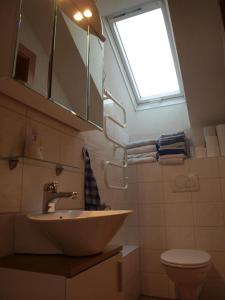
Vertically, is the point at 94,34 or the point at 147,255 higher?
the point at 94,34

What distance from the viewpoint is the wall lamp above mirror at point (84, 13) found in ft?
4.90

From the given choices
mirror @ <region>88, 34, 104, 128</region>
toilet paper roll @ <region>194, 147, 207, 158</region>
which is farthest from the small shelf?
toilet paper roll @ <region>194, 147, 207, 158</region>

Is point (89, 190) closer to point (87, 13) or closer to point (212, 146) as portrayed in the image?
point (87, 13)

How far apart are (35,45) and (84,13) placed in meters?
0.56

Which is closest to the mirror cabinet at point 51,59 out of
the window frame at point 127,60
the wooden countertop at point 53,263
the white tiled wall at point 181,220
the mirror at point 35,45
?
the mirror at point 35,45

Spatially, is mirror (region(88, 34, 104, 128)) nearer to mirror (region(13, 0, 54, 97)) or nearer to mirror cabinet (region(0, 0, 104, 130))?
mirror cabinet (region(0, 0, 104, 130))

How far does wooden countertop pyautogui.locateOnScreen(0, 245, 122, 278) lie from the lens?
841 millimetres

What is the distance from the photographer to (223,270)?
2.18m

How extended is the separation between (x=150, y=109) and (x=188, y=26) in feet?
3.79

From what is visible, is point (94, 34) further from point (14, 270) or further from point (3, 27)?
point (14, 270)

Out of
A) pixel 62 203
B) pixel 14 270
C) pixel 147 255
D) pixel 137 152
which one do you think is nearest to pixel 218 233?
pixel 147 255

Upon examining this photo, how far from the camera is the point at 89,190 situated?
5.77 feet

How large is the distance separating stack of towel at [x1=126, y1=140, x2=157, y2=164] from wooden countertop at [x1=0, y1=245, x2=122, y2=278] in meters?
1.60

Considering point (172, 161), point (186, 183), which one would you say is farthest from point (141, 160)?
point (186, 183)
